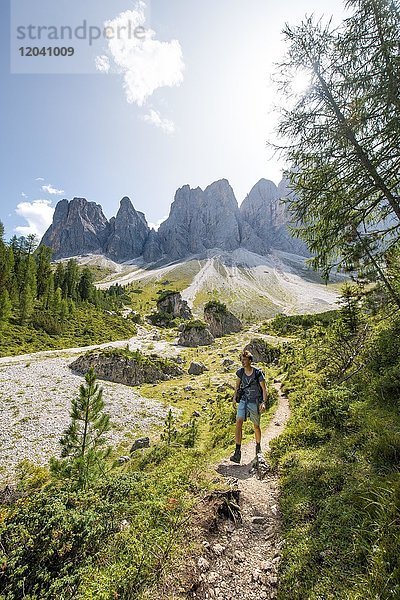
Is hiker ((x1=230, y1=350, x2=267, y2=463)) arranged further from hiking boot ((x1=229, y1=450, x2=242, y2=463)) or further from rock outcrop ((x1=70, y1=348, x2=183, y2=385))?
rock outcrop ((x1=70, y1=348, x2=183, y2=385))

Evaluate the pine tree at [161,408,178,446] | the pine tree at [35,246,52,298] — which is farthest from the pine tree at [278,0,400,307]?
the pine tree at [35,246,52,298]

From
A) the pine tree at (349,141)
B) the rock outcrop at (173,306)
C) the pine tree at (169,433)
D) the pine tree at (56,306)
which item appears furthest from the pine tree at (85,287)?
the pine tree at (349,141)

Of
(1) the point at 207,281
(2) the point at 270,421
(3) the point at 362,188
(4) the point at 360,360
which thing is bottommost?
(2) the point at 270,421

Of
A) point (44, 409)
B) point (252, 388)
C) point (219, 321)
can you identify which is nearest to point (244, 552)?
point (252, 388)

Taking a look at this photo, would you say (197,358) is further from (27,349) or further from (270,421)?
(270,421)

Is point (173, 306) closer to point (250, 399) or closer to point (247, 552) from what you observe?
point (250, 399)

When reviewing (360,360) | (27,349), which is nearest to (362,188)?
(360,360)

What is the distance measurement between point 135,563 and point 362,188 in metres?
9.16

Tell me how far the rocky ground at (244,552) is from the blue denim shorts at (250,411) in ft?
4.52

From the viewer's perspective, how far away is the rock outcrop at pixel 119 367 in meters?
30.4

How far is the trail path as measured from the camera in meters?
3.26

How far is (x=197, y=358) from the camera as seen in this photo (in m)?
41.9

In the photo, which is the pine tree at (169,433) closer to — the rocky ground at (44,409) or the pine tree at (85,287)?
the rocky ground at (44,409)

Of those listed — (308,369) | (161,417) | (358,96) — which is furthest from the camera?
(161,417)
